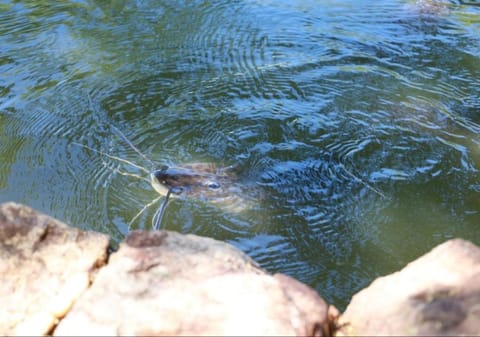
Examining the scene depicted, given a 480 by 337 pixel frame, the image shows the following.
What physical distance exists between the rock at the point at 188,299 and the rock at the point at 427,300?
15 centimetres

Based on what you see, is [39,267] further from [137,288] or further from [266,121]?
[266,121]

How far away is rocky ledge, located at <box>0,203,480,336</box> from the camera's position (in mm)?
1645

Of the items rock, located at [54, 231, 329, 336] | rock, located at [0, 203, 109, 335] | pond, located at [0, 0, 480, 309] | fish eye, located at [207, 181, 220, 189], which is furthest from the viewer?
fish eye, located at [207, 181, 220, 189]

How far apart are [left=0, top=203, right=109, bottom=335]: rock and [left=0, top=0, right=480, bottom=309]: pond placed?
0.73 meters

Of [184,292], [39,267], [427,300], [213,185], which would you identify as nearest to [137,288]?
[184,292]

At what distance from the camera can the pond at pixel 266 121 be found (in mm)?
2824

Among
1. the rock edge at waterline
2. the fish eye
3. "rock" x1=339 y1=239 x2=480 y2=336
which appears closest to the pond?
the fish eye

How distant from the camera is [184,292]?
1.74 metres

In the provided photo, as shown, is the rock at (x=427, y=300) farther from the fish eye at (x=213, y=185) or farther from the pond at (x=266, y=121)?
the fish eye at (x=213, y=185)

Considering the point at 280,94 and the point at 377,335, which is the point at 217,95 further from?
the point at 377,335

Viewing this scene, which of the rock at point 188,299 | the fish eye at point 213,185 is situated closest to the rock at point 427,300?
the rock at point 188,299

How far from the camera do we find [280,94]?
3840mm

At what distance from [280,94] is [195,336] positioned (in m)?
2.43

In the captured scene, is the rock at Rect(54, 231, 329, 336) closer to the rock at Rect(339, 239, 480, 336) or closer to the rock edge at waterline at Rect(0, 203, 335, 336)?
the rock edge at waterline at Rect(0, 203, 335, 336)
